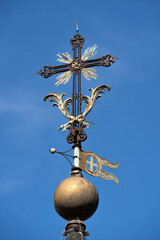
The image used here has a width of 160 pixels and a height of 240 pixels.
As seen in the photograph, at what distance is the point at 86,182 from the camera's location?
855cm

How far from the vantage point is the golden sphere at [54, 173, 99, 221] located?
830 centimetres

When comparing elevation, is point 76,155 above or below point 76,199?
above

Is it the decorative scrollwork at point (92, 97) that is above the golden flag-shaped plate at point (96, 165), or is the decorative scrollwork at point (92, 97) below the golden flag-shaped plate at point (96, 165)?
above

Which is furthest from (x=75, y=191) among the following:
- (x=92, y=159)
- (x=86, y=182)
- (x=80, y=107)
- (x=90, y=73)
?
→ (x=90, y=73)

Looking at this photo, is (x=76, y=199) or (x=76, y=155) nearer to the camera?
(x=76, y=199)

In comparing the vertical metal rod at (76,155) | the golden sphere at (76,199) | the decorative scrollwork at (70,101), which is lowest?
the golden sphere at (76,199)

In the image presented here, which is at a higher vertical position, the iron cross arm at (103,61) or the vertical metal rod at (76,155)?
the iron cross arm at (103,61)

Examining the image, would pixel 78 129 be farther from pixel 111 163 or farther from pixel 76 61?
pixel 76 61

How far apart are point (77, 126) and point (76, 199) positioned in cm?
225

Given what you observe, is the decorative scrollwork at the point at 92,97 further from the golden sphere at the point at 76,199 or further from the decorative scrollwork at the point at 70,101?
the golden sphere at the point at 76,199

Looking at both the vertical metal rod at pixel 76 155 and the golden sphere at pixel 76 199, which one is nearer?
the golden sphere at pixel 76 199

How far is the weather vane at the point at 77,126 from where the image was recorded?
27.5ft

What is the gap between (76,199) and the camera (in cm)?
828

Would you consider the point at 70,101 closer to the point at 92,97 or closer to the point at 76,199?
the point at 92,97
